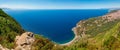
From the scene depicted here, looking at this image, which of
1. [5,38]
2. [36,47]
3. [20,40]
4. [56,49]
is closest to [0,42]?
[5,38]

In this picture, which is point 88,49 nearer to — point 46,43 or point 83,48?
point 83,48

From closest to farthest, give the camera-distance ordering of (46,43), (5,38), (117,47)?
(46,43) < (5,38) < (117,47)

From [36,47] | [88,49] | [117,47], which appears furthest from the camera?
[117,47]

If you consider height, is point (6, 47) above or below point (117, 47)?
above

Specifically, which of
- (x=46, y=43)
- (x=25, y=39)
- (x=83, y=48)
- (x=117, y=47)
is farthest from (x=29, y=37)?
(x=117, y=47)

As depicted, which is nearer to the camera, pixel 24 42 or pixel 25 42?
pixel 25 42

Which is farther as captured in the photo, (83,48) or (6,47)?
(83,48)

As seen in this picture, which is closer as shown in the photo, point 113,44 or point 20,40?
point 20,40

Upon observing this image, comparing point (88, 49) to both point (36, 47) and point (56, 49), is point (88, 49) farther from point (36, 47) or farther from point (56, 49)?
point (36, 47)

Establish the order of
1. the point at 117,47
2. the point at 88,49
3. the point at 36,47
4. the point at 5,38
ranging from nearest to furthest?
the point at 36,47, the point at 5,38, the point at 88,49, the point at 117,47

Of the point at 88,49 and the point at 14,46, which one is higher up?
the point at 14,46
